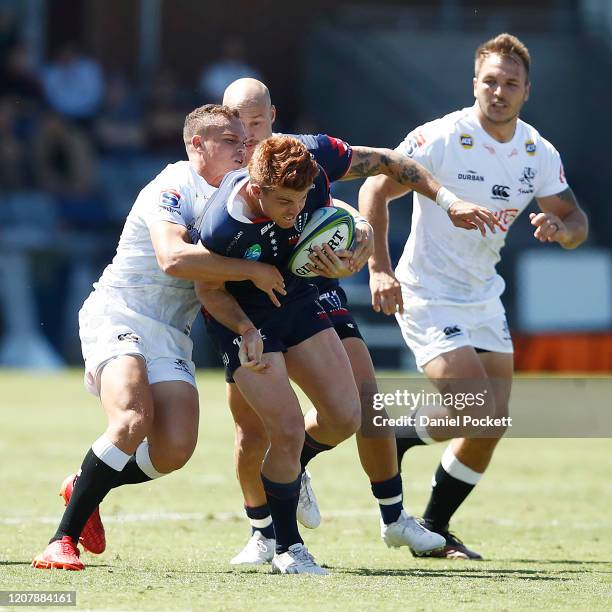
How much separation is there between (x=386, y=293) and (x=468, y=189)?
2.79ft

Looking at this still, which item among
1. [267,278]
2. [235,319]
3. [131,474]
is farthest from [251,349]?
[131,474]

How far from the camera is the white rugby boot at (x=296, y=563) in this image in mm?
6398

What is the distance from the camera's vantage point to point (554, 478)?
35.7ft

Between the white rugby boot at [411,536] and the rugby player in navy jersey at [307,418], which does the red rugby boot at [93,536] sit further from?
the white rugby boot at [411,536]

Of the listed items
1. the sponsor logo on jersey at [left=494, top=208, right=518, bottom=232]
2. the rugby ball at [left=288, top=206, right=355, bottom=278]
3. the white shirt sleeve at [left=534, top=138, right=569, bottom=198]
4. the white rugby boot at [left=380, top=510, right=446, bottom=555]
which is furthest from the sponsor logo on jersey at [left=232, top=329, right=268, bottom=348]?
the white shirt sleeve at [left=534, top=138, right=569, bottom=198]

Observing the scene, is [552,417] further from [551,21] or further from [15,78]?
[551,21]

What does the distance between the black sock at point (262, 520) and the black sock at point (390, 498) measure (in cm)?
61

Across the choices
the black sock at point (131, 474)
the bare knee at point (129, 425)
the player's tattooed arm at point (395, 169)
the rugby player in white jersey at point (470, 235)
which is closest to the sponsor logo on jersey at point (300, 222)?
the player's tattooed arm at point (395, 169)

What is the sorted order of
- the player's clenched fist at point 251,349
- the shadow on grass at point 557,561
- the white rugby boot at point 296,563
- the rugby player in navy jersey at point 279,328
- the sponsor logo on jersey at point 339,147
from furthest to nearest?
the shadow on grass at point 557,561, the sponsor logo on jersey at point 339,147, the white rugby boot at point 296,563, the player's clenched fist at point 251,349, the rugby player in navy jersey at point 279,328

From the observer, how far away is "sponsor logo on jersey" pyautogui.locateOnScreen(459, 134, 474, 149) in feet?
26.1

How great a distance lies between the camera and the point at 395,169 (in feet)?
23.6

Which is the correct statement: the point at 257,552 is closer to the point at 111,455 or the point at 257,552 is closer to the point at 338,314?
the point at 111,455

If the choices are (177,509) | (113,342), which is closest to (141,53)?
(177,509)

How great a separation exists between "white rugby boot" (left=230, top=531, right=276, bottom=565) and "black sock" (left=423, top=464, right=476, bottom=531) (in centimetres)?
110
